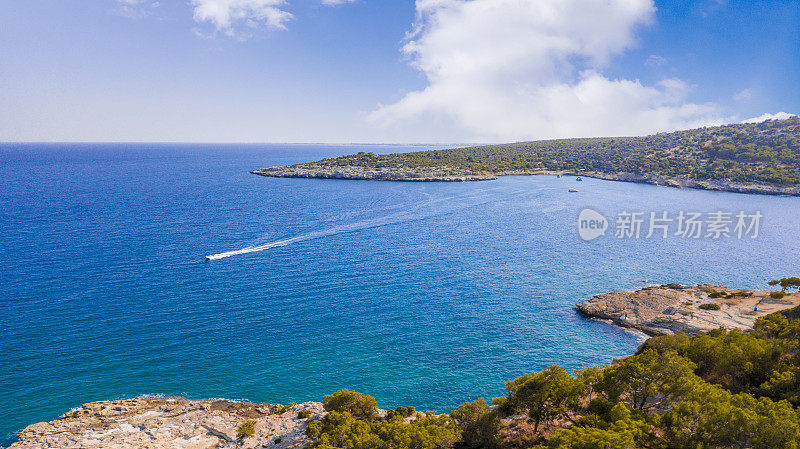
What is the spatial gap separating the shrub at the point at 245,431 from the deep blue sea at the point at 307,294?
5.95 metres

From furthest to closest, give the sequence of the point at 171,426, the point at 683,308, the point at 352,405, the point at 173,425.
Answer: the point at 683,308 < the point at 173,425 < the point at 171,426 < the point at 352,405

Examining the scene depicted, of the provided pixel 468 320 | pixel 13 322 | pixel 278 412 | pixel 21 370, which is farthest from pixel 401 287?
pixel 13 322

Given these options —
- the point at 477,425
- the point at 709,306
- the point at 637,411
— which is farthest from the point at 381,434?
the point at 709,306

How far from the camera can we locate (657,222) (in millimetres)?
105000

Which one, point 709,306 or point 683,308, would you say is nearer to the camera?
point 709,306

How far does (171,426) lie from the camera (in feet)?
100

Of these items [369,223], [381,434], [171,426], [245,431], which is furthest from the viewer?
[369,223]

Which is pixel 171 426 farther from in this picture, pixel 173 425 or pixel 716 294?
pixel 716 294

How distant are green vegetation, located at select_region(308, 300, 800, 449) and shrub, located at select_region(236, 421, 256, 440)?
20.1 feet

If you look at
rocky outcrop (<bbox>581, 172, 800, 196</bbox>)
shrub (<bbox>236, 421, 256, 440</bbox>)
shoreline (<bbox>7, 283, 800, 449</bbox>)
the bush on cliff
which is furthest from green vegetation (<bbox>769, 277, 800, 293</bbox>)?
rocky outcrop (<bbox>581, 172, 800, 196</bbox>)

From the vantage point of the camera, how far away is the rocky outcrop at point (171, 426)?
92.9 feet

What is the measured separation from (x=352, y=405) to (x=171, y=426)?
15491 mm

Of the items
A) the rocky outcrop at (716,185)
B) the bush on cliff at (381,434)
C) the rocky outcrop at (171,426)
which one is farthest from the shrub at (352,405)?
the rocky outcrop at (716,185)

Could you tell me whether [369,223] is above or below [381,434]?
above
